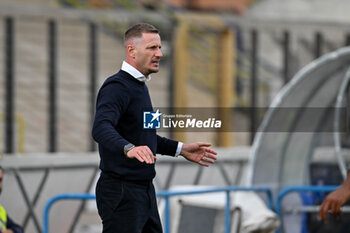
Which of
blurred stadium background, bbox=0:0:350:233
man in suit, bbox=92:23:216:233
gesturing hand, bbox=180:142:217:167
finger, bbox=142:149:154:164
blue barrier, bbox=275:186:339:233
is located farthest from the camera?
blurred stadium background, bbox=0:0:350:233

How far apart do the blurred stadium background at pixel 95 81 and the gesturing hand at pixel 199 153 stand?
3.92 metres

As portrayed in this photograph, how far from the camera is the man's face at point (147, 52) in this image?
14.7 ft

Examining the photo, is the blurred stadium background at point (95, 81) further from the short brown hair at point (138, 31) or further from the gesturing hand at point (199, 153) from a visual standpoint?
the short brown hair at point (138, 31)

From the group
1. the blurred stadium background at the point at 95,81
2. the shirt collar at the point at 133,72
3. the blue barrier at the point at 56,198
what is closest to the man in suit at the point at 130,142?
the shirt collar at the point at 133,72

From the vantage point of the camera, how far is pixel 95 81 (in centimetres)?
1084

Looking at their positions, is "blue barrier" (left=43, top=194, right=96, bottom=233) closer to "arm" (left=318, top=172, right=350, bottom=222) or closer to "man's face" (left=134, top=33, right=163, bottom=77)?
"arm" (left=318, top=172, right=350, bottom=222)

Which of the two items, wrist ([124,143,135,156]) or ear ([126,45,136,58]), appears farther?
ear ([126,45,136,58])

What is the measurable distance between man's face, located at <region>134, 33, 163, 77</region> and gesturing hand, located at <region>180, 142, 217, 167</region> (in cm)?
52

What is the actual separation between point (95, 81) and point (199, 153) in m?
6.28

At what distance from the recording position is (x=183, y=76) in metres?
11.6

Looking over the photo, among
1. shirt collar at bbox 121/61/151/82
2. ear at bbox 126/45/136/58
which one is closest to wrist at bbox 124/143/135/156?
shirt collar at bbox 121/61/151/82

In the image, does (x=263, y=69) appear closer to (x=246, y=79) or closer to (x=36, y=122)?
(x=246, y=79)

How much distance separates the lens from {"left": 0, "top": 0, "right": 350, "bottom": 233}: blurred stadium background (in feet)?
29.1

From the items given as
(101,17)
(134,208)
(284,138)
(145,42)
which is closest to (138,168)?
(134,208)
